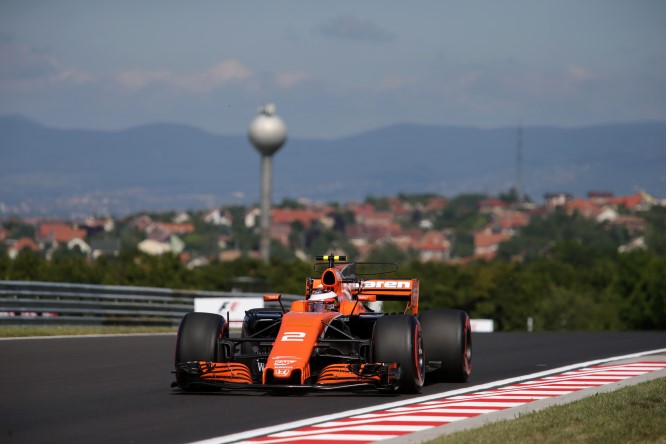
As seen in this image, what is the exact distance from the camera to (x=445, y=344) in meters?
16.3

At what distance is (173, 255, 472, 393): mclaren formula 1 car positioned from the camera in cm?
1422

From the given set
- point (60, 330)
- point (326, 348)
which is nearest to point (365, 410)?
point (326, 348)

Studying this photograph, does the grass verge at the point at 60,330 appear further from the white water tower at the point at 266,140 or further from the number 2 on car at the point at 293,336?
the white water tower at the point at 266,140

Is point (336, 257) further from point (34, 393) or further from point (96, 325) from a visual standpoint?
point (96, 325)

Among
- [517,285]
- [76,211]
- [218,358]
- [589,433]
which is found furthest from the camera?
[76,211]

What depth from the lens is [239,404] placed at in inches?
532

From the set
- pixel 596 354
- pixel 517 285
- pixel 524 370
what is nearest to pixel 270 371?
pixel 524 370

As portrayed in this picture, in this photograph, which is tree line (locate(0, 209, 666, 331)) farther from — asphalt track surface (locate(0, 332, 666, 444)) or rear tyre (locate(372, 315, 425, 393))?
rear tyre (locate(372, 315, 425, 393))

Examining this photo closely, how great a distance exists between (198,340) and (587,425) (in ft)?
17.0

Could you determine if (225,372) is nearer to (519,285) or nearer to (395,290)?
(395,290)

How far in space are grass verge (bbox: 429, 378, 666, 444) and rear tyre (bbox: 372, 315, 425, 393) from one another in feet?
6.52

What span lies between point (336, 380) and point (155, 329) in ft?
64.8

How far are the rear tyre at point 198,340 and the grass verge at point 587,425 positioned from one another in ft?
13.6

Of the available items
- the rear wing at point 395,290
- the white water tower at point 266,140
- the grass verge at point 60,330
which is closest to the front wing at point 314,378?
the rear wing at point 395,290
